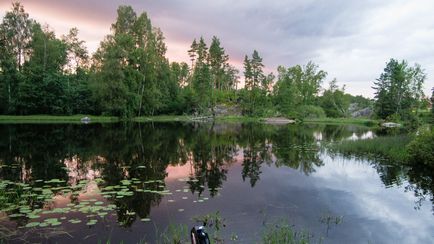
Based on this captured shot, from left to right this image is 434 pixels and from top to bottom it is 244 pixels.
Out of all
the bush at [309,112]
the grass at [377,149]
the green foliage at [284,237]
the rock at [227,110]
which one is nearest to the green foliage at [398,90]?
the bush at [309,112]

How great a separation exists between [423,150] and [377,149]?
254 inches

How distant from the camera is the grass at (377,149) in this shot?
22.6 metres

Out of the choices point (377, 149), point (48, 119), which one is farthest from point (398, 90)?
point (48, 119)

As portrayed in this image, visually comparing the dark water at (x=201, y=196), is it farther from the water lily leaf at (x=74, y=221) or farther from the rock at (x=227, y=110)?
the rock at (x=227, y=110)

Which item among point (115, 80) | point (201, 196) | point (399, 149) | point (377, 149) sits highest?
point (115, 80)

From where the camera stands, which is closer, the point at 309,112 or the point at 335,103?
the point at 309,112

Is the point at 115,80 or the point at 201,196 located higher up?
the point at 115,80

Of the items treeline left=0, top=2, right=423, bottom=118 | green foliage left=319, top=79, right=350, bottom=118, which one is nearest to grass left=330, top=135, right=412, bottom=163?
treeline left=0, top=2, right=423, bottom=118

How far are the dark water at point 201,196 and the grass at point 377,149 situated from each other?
7.09 ft

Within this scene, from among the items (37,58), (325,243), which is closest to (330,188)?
(325,243)

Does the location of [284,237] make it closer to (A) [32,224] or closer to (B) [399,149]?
(A) [32,224]

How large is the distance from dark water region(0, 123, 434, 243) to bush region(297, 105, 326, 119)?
215ft

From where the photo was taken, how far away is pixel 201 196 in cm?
1220

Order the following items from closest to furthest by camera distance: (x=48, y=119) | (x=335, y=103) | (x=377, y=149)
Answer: (x=377, y=149) → (x=48, y=119) → (x=335, y=103)
